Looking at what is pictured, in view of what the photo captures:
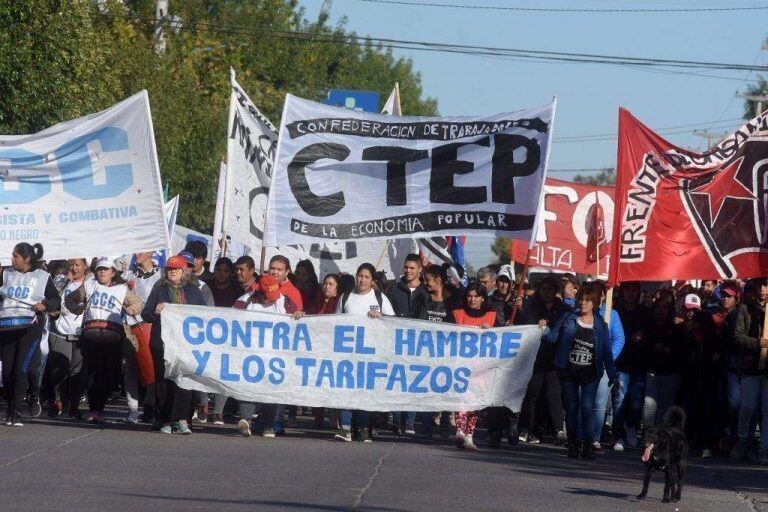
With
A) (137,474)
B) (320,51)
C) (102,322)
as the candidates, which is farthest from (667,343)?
(320,51)

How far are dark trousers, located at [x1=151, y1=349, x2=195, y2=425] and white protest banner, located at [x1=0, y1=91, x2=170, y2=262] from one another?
1134 millimetres

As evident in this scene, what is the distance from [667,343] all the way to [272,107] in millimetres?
38259

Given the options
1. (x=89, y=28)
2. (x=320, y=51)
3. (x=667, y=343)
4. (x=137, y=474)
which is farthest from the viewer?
(x=320, y=51)

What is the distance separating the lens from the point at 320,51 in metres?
69.2

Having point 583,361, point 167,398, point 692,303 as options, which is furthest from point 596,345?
point 167,398

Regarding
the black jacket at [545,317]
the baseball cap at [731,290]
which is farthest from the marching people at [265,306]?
the baseball cap at [731,290]

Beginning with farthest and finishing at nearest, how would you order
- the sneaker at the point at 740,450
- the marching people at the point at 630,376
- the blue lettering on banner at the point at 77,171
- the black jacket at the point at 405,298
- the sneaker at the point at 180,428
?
the marching people at the point at 630,376 → the black jacket at the point at 405,298 → the sneaker at the point at 740,450 → the blue lettering on banner at the point at 77,171 → the sneaker at the point at 180,428

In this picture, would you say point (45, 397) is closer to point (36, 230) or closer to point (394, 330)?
point (36, 230)

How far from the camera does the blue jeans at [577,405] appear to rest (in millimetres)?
13898

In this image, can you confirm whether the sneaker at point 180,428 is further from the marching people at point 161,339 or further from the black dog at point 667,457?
the black dog at point 667,457

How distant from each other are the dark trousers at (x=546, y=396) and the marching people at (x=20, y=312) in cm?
482

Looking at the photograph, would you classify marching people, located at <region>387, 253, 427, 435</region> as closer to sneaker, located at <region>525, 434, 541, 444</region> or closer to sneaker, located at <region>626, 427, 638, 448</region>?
sneaker, located at <region>525, 434, 541, 444</region>

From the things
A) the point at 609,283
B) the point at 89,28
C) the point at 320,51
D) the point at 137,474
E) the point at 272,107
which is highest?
the point at 320,51

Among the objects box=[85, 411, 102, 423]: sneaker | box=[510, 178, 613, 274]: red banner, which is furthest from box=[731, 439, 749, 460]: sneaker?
box=[85, 411, 102, 423]: sneaker
